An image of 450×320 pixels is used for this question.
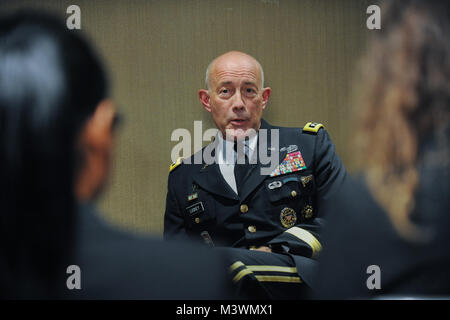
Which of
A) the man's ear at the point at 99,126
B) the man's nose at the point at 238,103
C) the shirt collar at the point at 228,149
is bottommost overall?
the shirt collar at the point at 228,149

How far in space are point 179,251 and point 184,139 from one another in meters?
0.74

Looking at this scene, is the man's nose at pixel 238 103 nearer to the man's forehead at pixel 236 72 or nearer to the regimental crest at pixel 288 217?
the man's forehead at pixel 236 72

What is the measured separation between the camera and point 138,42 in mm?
1883

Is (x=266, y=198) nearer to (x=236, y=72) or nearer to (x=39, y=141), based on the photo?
(x=236, y=72)

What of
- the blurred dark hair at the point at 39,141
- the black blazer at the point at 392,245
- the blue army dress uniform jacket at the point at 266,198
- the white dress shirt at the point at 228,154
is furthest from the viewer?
the white dress shirt at the point at 228,154

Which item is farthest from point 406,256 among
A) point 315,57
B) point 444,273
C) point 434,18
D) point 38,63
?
point 38,63

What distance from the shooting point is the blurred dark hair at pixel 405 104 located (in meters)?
1.40

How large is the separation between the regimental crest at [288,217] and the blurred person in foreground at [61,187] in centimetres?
53

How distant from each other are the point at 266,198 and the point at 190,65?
0.61 m

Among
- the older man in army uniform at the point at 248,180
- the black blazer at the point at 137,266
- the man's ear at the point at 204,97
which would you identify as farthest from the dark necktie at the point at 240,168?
the black blazer at the point at 137,266

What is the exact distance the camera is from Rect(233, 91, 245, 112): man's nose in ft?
6.20

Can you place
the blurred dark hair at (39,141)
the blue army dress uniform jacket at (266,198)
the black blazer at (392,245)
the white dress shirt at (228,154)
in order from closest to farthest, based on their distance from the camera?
1. the blurred dark hair at (39,141)
2. the black blazer at (392,245)
3. the blue army dress uniform jacket at (266,198)
4. the white dress shirt at (228,154)

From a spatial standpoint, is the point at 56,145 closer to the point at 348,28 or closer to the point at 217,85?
the point at 217,85

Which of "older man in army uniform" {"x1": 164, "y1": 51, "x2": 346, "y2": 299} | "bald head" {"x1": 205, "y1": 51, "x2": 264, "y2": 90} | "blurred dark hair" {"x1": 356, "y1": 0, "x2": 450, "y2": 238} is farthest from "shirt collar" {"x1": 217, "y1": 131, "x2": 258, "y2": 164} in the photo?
"blurred dark hair" {"x1": 356, "y1": 0, "x2": 450, "y2": 238}
